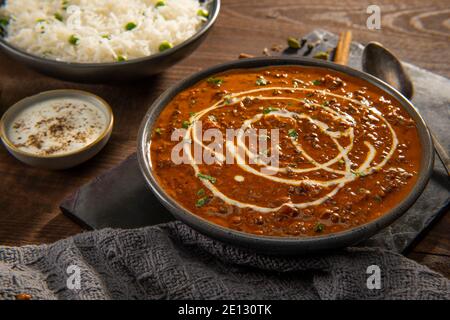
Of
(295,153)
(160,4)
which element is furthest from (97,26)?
(295,153)

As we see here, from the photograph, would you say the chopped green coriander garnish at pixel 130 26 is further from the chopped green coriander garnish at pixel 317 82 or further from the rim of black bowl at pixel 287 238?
the chopped green coriander garnish at pixel 317 82

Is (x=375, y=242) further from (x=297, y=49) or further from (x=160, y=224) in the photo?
(x=297, y=49)

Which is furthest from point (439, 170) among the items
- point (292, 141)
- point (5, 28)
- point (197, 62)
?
point (5, 28)

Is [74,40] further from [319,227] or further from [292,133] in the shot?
[319,227]

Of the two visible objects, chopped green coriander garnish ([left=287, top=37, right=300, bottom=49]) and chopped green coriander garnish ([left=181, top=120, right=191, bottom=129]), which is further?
chopped green coriander garnish ([left=287, top=37, right=300, bottom=49])

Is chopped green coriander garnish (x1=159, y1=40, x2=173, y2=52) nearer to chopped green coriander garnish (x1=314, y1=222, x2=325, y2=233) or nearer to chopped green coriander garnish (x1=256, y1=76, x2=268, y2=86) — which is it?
chopped green coriander garnish (x1=256, y1=76, x2=268, y2=86)

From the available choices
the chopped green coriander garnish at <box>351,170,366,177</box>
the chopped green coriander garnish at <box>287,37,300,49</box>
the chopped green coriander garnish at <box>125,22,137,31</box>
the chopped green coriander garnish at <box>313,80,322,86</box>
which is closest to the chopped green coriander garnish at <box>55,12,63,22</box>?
the chopped green coriander garnish at <box>125,22,137,31</box>
